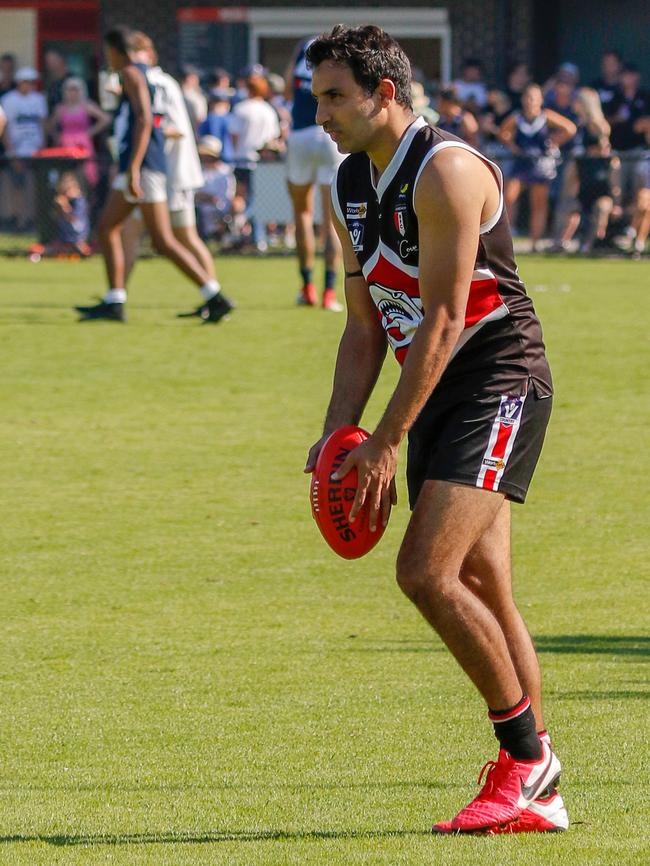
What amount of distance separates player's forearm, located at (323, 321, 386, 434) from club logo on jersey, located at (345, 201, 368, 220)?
0.35m

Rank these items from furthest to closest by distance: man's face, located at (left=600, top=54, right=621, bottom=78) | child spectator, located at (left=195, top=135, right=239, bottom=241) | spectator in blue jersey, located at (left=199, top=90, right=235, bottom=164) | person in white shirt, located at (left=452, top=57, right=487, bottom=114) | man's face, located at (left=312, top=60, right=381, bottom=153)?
person in white shirt, located at (left=452, top=57, right=487, bottom=114), man's face, located at (left=600, top=54, right=621, bottom=78), spectator in blue jersey, located at (left=199, top=90, right=235, bottom=164), child spectator, located at (left=195, top=135, right=239, bottom=241), man's face, located at (left=312, top=60, right=381, bottom=153)

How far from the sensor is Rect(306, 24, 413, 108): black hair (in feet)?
14.3

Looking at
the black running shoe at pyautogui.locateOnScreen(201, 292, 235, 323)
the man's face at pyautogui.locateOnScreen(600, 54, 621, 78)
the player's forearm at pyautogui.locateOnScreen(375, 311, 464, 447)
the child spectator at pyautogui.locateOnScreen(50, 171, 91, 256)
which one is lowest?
the child spectator at pyautogui.locateOnScreen(50, 171, 91, 256)

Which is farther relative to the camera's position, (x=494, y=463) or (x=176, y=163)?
(x=176, y=163)

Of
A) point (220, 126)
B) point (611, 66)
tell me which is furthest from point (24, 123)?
point (611, 66)

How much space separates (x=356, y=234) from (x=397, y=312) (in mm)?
240

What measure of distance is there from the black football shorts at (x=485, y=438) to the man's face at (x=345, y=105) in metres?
0.71

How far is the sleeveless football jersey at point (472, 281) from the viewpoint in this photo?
14.5 ft

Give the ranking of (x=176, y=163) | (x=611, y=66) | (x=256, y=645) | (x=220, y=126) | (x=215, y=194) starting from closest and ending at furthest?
(x=256, y=645)
(x=176, y=163)
(x=215, y=194)
(x=220, y=126)
(x=611, y=66)

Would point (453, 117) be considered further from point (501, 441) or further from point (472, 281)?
point (501, 441)

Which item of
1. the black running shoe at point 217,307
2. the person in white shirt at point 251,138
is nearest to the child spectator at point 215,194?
the person in white shirt at point 251,138

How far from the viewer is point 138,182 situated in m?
13.8

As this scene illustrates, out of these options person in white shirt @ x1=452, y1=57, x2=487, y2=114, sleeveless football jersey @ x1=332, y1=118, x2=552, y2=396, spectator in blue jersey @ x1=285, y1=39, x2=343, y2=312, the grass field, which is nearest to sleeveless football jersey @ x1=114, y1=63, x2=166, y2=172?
spectator in blue jersey @ x1=285, y1=39, x2=343, y2=312

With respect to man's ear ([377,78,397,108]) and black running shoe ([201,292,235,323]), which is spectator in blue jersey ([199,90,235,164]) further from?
man's ear ([377,78,397,108])
